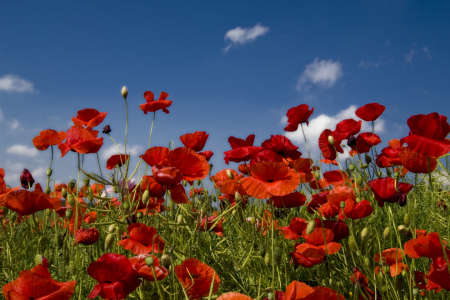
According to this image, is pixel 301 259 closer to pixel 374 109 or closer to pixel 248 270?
pixel 248 270

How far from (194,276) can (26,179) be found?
159 centimetres

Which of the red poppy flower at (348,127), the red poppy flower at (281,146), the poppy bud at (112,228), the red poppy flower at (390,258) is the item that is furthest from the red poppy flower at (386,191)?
the poppy bud at (112,228)

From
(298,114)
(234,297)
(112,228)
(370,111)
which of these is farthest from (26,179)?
(370,111)

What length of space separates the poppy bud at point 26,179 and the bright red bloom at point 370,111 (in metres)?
2.25

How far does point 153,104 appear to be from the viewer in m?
2.30

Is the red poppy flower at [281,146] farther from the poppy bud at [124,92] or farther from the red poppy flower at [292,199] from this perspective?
the poppy bud at [124,92]

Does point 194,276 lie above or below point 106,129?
below

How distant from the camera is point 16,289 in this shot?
105 cm

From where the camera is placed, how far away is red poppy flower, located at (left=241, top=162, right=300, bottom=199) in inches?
53.6

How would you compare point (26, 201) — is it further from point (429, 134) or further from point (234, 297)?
point (429, 134)

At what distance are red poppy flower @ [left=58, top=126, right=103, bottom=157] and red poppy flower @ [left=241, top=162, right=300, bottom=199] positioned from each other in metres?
0.80

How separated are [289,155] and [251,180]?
54 cm

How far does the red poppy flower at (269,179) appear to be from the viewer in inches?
53.6

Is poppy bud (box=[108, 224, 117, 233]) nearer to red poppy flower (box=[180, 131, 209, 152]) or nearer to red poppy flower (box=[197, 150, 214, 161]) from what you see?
red poppy flower (box=[180, 131, 209, 152])
